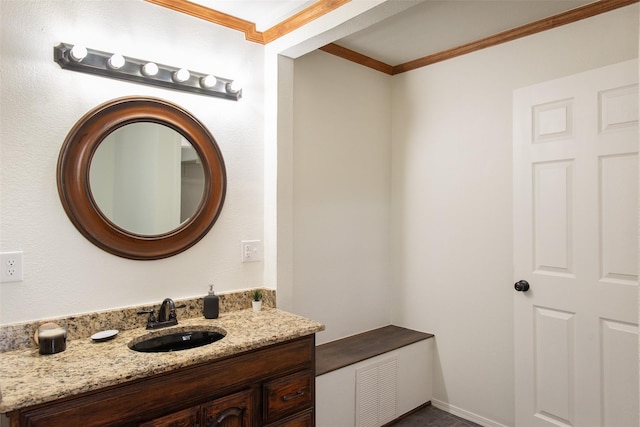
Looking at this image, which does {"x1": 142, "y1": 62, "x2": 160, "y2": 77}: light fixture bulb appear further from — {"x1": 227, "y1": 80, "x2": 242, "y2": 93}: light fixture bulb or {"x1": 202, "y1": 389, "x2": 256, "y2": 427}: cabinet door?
{"x1": 202, "y1": 389, "x2": 256, "y2": 427}: cabinet door

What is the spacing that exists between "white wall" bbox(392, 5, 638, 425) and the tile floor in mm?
72

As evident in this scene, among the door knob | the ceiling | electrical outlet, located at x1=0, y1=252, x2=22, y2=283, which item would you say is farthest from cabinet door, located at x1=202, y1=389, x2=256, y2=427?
the ceiling

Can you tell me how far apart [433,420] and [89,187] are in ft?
8.40

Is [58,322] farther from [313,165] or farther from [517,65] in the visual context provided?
[517,65]

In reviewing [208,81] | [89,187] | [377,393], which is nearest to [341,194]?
[208,81]

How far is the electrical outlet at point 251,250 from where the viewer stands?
2389 millimetres

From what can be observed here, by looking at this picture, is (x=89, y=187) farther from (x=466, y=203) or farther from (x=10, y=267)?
(x=466, y=203)

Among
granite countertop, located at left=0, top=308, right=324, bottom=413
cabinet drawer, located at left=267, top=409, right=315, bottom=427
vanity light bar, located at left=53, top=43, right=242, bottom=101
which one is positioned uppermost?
vanity light bar, located at left=53, top=43, right=242, bottom=101

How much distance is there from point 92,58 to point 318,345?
2102mm

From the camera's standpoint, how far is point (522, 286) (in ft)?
8.18

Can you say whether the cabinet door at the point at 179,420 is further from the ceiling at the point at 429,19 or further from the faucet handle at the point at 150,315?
the ceiling at the point at 429,19

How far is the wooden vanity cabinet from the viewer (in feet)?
4.46

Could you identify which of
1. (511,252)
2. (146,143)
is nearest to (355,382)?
(511,252)

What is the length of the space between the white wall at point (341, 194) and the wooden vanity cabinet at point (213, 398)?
80cm
